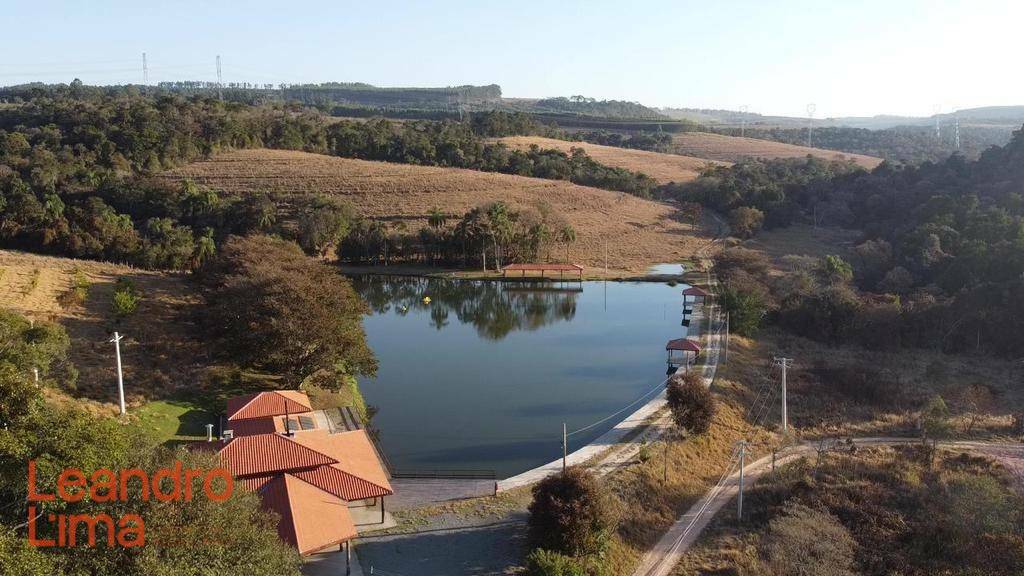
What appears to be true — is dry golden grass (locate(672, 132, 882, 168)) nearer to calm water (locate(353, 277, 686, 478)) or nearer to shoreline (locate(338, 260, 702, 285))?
shoreline (locate(338, 260, 702, 285))

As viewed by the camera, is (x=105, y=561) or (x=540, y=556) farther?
(x=540, y=556)

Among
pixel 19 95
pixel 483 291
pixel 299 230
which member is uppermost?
pixel 19 95

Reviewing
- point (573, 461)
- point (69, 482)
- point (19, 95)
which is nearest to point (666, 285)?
point (573, 461)

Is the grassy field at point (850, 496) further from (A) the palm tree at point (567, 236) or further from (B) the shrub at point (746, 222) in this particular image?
(B) the shrub at point (746, 222)

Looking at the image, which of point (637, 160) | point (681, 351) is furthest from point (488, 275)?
point (637, 160)

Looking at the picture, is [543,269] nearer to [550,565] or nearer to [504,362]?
[504,362]

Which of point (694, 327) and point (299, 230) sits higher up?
point (299, 230)

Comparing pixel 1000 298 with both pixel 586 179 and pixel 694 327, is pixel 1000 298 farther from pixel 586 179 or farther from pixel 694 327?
pixel 586 179
